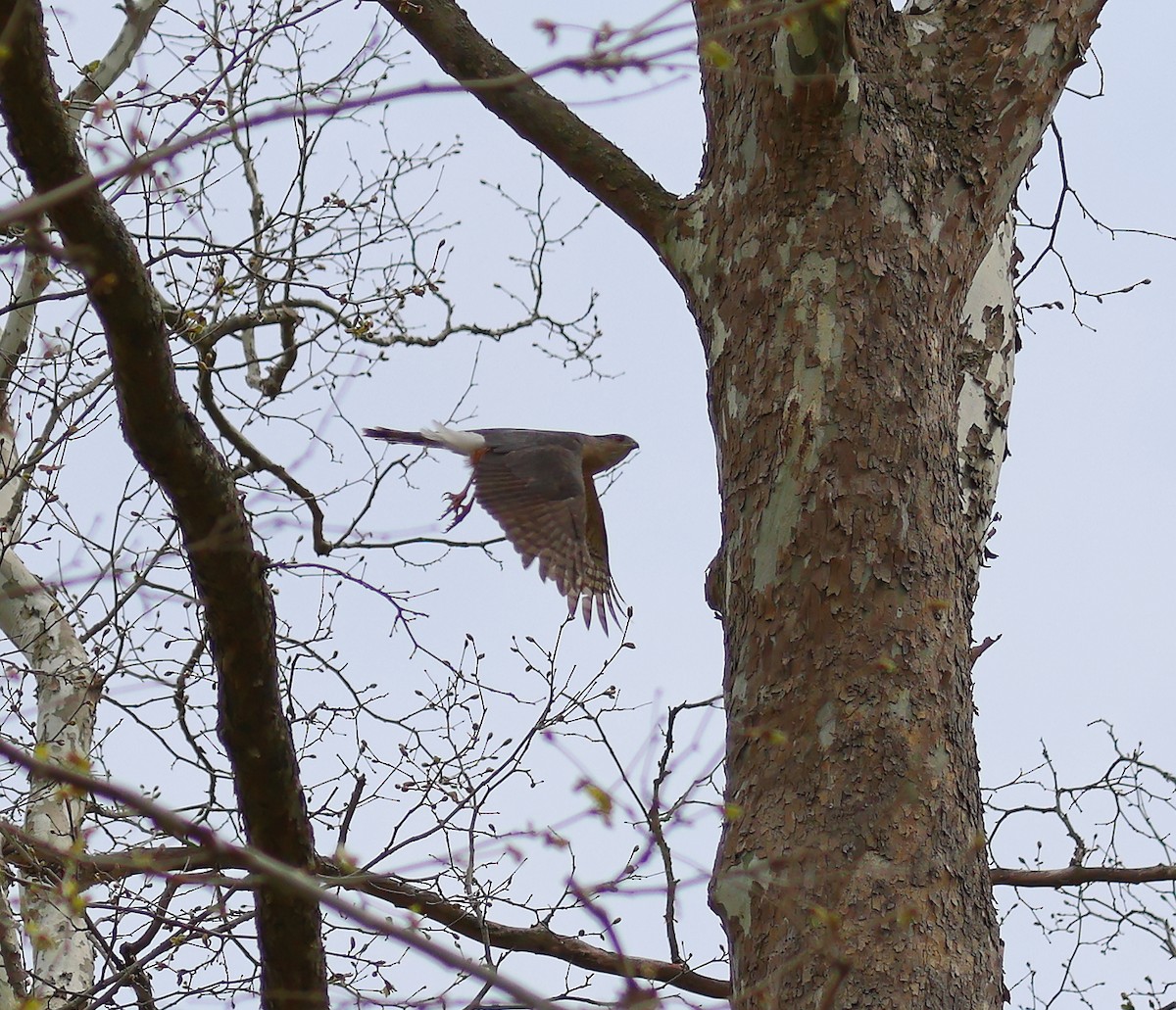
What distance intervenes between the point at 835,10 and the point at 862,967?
1577 millimetres

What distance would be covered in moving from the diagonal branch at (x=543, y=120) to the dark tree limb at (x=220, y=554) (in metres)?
1.16

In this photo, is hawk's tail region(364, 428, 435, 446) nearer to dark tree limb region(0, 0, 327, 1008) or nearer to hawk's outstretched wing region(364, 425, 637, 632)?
hawk's outstretched wing region(364, 425, 637, 632)

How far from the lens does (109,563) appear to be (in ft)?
13.9

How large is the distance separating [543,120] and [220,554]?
1459mm

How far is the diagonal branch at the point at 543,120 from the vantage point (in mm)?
3033

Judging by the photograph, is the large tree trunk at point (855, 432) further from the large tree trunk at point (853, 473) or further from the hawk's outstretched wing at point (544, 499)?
the hawk's outstretched wing at point (544, 499)

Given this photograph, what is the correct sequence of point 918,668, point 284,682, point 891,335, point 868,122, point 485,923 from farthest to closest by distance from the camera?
point 284,682, point 485,923, point 868,122, point 891,335, point 918,668

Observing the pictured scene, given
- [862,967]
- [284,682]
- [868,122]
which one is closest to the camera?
[862,967]

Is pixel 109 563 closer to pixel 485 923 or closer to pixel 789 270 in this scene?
pixel 485 923

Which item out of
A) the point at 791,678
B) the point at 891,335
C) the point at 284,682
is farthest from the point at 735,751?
the point at 284,682

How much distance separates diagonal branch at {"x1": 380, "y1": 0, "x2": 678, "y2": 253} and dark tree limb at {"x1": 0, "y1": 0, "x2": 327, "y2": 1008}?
3.80 feet

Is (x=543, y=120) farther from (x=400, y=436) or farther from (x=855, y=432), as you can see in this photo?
(x=400, y=436)

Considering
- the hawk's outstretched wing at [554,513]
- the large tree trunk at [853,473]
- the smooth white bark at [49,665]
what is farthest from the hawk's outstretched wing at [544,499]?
the large tree trunk at [853,473]

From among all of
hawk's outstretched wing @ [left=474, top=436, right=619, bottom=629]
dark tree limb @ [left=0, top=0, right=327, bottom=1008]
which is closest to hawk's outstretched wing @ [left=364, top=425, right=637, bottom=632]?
hawk's outstretched wing @ [left=474, top=436, right=619, bottom=629]
